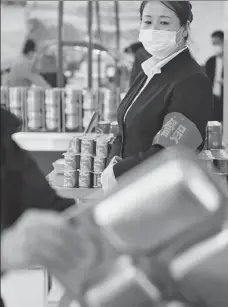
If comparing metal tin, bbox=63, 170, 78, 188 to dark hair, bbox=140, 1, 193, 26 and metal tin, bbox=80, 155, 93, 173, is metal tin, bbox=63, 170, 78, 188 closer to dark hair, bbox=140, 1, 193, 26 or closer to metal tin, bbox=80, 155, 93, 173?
metal tin, bbox=80, 155, 93, 173

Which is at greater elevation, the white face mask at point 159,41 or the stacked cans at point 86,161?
the white face mask at point 159,41

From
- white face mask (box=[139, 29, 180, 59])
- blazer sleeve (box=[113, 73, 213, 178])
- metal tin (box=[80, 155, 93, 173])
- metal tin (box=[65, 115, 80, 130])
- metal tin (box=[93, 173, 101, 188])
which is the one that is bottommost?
metal tin (box=[93, 173, 101, 188])

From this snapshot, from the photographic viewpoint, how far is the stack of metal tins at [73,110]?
3787mm

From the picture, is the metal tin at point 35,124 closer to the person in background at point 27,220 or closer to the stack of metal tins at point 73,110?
the stack of metal tins at point 73,110

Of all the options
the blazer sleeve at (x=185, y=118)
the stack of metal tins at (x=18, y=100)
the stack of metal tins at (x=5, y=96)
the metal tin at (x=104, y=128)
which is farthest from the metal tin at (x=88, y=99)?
the blazer sleeve at (x=185, y=118)

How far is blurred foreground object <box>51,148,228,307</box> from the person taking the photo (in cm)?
87

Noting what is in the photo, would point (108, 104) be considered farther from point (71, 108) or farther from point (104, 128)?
point (104, 128)

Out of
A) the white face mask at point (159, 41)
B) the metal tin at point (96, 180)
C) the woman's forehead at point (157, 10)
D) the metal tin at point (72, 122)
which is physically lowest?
the metal tin at point (96, 180)

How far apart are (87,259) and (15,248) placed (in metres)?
0.11

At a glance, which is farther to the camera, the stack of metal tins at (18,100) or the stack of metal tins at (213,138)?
the stack of metal tins at (18,100)

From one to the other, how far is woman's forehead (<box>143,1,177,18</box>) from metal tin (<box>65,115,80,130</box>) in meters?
1.84

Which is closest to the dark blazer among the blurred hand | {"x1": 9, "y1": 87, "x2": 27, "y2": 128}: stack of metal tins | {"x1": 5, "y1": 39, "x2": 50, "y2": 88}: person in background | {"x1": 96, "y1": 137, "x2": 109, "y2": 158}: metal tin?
{"x1": 96, "y1": 137, "x2": 109, "y2": 158}: metal tin

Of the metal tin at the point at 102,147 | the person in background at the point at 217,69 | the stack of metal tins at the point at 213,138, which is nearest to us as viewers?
the metal tin at the point at 102,147

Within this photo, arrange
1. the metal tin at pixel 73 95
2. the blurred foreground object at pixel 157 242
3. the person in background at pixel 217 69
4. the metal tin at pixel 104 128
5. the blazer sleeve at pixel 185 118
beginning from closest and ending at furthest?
the blurred foreground object at pixel 157 242 → the blazer sleeve at pixel 185 118 → the metal tin at pixel 104 128 → the metal tin at pixel 73 95 → the person in background at pixel 217 69
